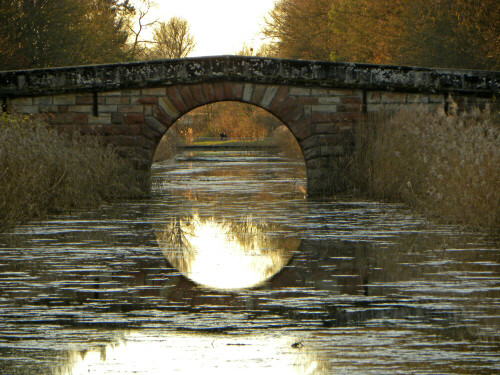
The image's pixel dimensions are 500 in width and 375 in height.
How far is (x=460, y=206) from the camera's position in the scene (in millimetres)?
10992

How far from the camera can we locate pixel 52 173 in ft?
42.6

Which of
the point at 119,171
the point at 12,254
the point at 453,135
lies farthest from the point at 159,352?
the point at 119,171

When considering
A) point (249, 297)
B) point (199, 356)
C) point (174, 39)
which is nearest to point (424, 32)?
point (249, 297)

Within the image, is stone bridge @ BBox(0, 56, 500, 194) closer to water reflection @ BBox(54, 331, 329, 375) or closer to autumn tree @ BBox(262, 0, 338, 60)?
water reflection @ BBox(54, 331, 329, 375)

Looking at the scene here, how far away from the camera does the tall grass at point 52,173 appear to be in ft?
38.0

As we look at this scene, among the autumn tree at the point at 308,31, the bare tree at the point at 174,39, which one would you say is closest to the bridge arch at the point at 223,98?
the autumn tree at the point at 308,31

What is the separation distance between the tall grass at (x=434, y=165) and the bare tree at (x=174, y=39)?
5324 cm

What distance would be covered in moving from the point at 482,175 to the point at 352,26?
24.6m

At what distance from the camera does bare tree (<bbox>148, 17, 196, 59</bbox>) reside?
6900 cm

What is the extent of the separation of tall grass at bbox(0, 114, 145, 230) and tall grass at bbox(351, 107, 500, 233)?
407 centimetres

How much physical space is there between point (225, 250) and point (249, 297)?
9.19 feet

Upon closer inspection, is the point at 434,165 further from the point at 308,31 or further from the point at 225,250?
the point at 308,31

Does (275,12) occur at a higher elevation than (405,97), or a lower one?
higher

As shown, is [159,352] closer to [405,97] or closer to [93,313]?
[93,313]
